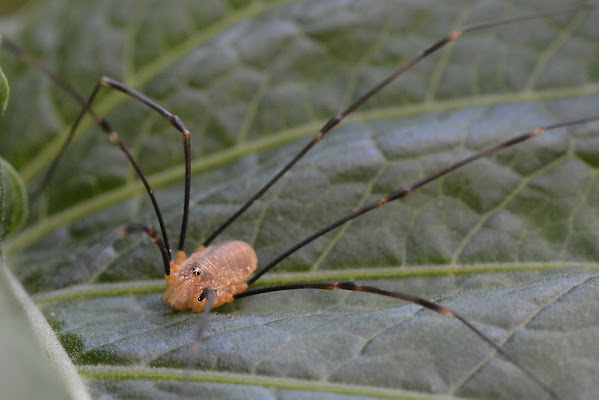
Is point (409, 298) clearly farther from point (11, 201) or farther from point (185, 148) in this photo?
point (11, 201)

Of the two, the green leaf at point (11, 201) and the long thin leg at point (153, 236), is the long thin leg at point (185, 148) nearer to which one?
the long thin leg at point (153, 236)

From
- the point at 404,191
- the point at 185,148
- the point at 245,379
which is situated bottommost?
the point at 245,379

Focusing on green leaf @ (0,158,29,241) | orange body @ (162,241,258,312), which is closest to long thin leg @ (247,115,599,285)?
orange body @ (162,241,258,312)

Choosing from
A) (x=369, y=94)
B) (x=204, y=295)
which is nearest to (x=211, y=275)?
(x=204, y=295)

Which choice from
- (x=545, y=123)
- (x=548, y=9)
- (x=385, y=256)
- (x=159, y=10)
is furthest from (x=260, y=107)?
(x=548, y=9)

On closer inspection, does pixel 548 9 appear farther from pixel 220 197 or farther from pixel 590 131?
pixel 220 197

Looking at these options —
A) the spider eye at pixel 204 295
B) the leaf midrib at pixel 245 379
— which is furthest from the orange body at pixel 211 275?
the leaf midrib at pixel 245 379
